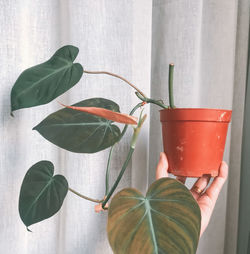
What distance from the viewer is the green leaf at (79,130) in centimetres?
56

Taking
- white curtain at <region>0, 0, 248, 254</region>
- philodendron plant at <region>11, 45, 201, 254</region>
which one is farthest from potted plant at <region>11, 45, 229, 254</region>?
white curtain at <region>0, 0, 248, 254</region>

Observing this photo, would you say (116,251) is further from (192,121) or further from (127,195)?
(192,121)

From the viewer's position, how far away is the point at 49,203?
58 cm

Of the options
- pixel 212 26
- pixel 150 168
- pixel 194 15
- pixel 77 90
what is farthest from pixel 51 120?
pixel 212 26

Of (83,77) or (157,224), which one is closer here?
(157,224)

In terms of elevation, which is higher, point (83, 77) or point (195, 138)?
point (83, 77)

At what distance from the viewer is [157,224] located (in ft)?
1.43

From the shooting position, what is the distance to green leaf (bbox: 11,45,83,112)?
0.55 metres

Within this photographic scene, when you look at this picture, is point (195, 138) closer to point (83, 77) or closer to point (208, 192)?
point (208, 192)

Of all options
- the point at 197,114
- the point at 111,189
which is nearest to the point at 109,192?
the point at 111,189

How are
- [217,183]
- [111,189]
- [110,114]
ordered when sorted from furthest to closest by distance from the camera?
1. [217,183]
2. [111,189]
3. [110,114]

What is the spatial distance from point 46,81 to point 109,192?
10.9 inches

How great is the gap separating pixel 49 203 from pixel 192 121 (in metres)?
0.36

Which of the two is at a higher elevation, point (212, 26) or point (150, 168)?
point (212, 26)
